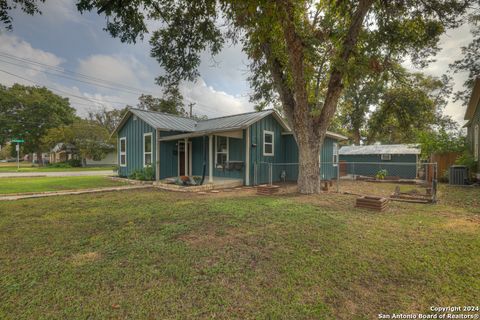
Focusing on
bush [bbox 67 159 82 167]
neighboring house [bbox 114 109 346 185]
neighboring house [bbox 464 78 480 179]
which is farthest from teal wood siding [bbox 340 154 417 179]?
bush [bbox 67 159 82 167]

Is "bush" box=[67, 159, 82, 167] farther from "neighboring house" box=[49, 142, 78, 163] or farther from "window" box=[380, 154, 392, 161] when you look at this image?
"window" box=[380, 154, 392, 161]

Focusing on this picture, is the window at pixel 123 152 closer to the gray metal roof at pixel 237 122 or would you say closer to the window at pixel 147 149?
the window at pixel 147 149

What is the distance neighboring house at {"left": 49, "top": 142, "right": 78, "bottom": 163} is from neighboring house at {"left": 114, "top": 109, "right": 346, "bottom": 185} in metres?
20.4

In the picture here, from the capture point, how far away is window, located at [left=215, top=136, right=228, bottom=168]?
11.9 metres

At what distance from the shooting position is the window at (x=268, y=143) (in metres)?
11.9

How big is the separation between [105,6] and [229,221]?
5108 millimetres

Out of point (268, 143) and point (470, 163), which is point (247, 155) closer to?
point (268, 143)

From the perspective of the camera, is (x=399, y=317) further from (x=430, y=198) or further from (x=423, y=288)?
(x=430, y=198)

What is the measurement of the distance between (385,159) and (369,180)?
18.2 ft

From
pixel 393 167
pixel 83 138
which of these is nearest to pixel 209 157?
pixel 393 167

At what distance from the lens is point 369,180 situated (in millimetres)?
14750

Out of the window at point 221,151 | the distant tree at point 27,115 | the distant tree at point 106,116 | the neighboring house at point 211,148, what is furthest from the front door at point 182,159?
the distant tree at point 106,116

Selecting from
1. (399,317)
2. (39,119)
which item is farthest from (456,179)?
(39,119)

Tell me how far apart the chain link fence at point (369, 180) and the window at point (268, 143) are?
0.67 m
